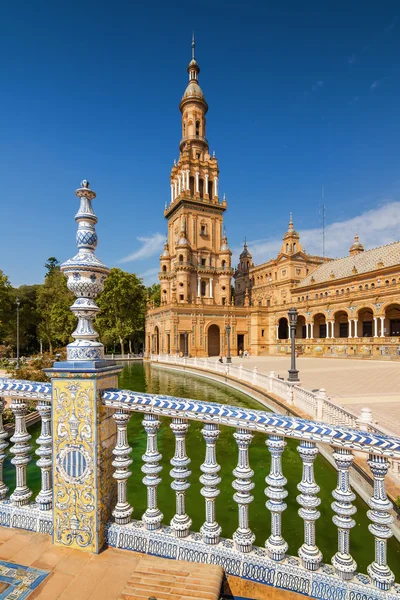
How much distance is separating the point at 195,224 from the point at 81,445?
40.7 metres

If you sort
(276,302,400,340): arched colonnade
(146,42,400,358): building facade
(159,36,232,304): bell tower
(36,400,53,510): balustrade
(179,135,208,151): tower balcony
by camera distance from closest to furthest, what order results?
(36,400,53,510): balustrade
(276,302,400,340): arched colonnade
(146,42,400,358): building facade
(159,36,232,304): bell tower
(179,135,208,151): tower balcony

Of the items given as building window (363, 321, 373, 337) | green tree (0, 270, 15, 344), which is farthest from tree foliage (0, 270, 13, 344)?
building window (363, 321, 373, 337)

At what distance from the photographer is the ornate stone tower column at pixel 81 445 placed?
2486mm

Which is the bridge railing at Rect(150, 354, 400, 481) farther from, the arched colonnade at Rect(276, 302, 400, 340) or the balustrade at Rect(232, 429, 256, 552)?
the arched colonnade at Rect(276, 302, 400, 340)

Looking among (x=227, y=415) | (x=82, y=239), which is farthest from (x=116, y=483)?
(x=82, y=239)

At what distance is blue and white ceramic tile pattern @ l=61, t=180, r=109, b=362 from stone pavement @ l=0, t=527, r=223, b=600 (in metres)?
1.50

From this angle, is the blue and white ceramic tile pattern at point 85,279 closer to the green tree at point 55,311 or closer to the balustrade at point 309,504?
the balustrade at point 309,504

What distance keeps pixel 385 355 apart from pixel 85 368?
29.4m

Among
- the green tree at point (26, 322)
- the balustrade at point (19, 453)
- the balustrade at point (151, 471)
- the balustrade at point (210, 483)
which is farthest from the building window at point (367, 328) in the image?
the green tree at point (26, 322)

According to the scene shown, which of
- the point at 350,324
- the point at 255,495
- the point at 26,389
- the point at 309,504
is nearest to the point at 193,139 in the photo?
the point at 350,324

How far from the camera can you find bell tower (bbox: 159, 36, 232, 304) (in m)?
40.2

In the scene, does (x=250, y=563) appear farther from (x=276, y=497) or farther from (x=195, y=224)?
(x=195, y=224)

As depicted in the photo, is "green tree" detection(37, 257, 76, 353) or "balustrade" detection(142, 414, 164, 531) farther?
"green tree" detection(37, 257, 76, 353)

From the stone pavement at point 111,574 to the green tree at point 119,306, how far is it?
125ft
